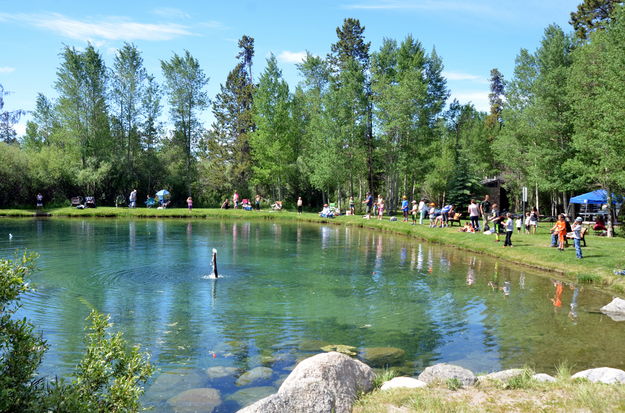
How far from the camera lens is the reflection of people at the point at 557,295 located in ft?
48.9

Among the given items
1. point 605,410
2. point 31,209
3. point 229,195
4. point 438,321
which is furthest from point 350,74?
point 605,410

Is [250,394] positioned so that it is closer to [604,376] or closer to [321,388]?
[321,388]

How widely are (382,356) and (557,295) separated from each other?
8787 millimetres

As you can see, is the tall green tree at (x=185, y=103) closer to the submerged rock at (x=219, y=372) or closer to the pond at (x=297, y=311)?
the pond at (x=297, y=311)

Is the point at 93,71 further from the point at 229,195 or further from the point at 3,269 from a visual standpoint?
the point at 3,269

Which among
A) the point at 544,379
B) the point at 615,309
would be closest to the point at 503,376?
the point at 544,379

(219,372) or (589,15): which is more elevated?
(589,15)

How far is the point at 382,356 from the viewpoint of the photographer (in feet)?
33.7

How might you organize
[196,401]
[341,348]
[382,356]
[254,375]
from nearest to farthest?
[196,401]
[254,375]
[382,356]
[341,348]

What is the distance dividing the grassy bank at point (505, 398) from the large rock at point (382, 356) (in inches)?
104

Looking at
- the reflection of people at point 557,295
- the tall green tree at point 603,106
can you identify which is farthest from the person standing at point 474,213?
the reflection of people at point 557,295

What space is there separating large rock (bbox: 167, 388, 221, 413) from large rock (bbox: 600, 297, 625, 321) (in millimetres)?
11099

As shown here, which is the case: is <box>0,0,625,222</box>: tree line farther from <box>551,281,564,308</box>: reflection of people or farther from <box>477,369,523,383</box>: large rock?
<box>477,369,523,383</box>: large rock

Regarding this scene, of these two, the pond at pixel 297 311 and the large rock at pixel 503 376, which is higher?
the large rock at pixel 503 376
